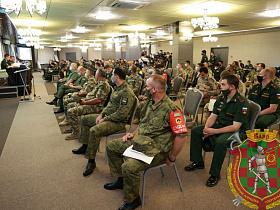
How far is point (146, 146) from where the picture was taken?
1.96m

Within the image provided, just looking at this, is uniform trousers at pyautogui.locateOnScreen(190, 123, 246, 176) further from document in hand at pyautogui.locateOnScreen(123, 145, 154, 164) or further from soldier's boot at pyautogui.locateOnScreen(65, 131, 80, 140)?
soldier's boot at pyautogui.locateOnScreen(65, 131, 80, 140)

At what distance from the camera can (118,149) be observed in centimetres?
228

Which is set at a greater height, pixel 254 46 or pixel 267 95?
pixel 254 46

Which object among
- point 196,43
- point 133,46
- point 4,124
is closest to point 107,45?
point 133,46

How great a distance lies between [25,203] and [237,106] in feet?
8.05

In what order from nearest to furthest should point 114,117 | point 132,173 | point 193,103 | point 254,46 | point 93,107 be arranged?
point 132,173, point 114,117, point 193,103, point 93,107, point 254,46

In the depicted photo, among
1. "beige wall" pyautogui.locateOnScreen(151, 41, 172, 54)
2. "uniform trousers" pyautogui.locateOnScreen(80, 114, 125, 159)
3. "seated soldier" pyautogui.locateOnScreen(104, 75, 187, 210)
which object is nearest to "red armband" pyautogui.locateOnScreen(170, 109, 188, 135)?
"seated soldier" pyautogui.locateOnScreen(104, 75, 187, 210)

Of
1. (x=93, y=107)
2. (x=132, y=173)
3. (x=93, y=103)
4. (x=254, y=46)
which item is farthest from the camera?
(x=254, y=46)

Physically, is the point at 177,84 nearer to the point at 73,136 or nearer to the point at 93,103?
the point at 93,103

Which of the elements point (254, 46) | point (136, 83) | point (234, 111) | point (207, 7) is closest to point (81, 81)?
point (136, 83)

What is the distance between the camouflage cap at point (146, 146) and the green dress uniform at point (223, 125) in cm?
80

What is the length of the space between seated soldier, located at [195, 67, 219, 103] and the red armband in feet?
7.92

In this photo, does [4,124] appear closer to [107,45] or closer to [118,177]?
[118,177]

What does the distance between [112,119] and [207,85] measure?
7.96ft
